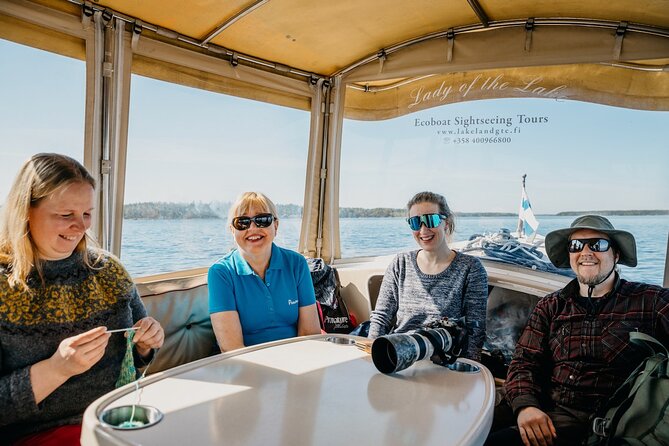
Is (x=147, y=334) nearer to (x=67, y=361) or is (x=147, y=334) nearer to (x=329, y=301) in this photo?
(x=67, y=361)

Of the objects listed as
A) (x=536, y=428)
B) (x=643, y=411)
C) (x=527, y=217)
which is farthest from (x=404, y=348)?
(x=527, y=217)

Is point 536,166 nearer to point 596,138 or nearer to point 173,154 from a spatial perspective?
point 596,138

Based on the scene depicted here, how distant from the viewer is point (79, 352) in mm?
1565

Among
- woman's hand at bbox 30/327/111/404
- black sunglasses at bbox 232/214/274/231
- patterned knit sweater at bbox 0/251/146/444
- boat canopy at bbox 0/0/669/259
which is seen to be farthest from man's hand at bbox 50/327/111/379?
boat canopy at bbox 0/0/669/259

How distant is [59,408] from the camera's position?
1793 millimetres

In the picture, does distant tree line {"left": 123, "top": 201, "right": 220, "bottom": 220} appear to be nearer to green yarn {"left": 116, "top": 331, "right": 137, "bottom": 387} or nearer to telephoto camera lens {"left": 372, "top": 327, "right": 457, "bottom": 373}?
green yarn {"left": 116, "top": 331, "right": 137, "bottom": 387}

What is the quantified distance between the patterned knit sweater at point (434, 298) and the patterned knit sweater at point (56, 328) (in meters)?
1.43

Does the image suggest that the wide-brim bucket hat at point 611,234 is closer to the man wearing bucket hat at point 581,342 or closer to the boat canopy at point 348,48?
the man wearing bucket hat at point 581,342

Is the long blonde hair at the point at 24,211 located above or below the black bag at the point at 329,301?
above

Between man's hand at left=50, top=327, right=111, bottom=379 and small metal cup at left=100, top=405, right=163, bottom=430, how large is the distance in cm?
16

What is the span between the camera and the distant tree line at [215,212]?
3.36 metres

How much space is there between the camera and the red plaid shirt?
2.17m

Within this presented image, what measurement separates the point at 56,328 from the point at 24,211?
15.7 inches

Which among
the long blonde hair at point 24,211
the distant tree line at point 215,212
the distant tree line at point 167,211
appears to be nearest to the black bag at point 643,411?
the distant tree line at point 215,212
